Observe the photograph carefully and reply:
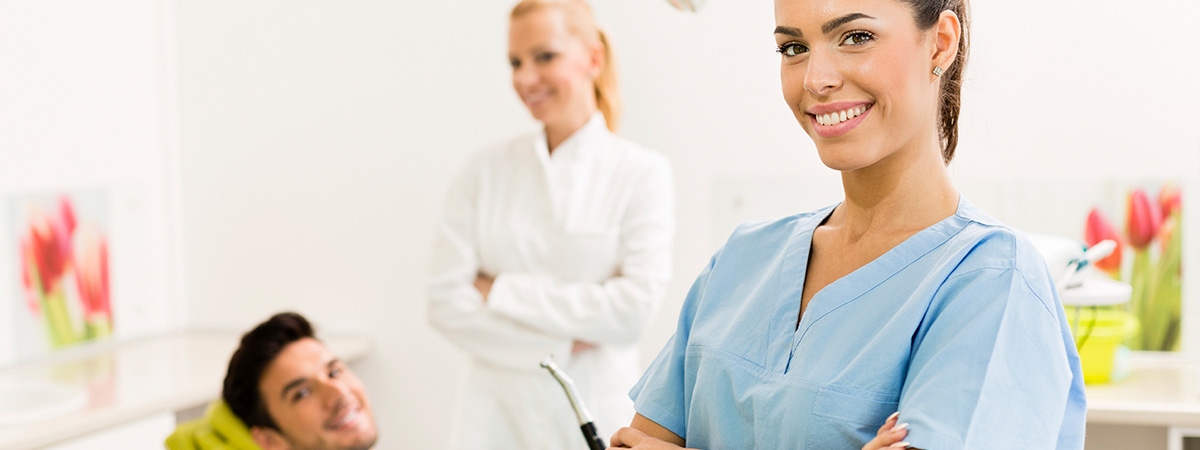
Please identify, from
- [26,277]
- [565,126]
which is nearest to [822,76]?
[565,126]

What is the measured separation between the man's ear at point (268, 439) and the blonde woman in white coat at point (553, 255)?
0.42 m

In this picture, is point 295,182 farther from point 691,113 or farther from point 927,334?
point 927,334

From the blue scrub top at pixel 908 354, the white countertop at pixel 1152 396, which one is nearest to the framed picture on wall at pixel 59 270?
the blue scrub top at pixel 908 354

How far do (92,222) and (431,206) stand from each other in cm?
96

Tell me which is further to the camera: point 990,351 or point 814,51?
point 814,51

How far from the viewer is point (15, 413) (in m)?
2.21

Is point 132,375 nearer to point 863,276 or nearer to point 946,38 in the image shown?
point 863,276

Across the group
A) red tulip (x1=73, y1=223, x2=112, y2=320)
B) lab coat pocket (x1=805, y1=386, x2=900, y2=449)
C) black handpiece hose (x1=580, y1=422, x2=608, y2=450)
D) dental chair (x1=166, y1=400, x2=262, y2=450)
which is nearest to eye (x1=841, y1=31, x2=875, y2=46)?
lab coat pocket (x1=805, y1=386, x2=900, y2=449)

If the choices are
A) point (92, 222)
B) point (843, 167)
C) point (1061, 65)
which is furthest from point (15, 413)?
point (1061, 65)

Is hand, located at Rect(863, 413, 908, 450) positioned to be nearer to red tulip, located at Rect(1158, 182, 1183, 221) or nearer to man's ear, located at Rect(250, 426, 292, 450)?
man's ear, located at Rect(250, 426, 292, 450)

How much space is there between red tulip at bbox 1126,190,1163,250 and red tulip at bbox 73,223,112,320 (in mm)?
2713

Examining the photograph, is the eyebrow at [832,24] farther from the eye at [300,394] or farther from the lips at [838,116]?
the eye at [300,394]

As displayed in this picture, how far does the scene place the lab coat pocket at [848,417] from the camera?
89cm

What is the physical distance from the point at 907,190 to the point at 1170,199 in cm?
177
